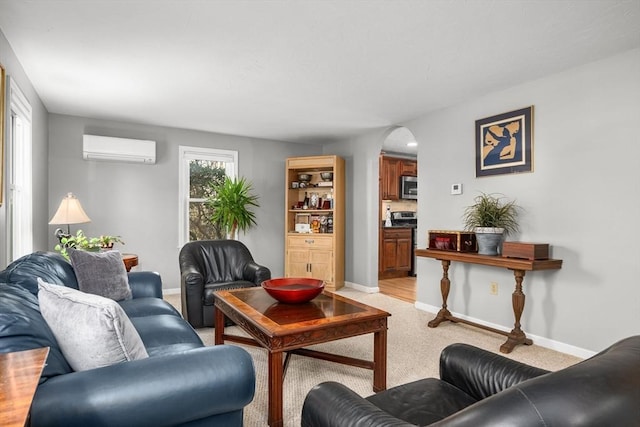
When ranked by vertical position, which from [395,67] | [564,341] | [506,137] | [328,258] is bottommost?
[564,341]

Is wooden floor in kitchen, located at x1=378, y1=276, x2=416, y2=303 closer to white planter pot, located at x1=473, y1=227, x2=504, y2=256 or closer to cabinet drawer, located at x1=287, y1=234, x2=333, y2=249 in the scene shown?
cabinet drawer, located at x1=287, y1=234, x2=333, y2=249

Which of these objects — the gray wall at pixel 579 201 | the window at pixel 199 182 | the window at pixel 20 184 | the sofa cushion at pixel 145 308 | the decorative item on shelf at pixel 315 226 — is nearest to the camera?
the sofa cushion at pixel 145 308

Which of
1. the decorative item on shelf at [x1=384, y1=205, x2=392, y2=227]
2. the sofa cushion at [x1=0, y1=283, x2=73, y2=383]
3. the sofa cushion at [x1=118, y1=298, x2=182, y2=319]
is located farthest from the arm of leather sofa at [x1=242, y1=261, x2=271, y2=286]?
the decorative item on shelf at [x1=384, y1=205, x2=392, y2=227]

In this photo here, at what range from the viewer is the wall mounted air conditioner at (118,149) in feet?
15.3

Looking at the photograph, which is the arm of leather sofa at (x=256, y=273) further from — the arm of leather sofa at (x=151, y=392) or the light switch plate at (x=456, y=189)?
the arm of leather sofa at (x=151, y=392)

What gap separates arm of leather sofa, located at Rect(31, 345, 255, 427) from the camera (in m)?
1.09

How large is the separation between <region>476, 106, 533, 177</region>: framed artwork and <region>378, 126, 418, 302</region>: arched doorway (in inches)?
99.7

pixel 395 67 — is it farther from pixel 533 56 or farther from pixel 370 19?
pixel 533 56

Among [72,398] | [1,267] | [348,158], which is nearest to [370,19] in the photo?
[72,398]

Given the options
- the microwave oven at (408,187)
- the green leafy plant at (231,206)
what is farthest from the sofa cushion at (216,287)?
the microwave oven at (408,187)

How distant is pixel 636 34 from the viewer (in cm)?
254

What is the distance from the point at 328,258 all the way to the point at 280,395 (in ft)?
12.3

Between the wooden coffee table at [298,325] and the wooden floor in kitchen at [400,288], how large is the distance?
2.77 metres

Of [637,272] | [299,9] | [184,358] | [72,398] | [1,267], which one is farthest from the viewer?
[637,272]
